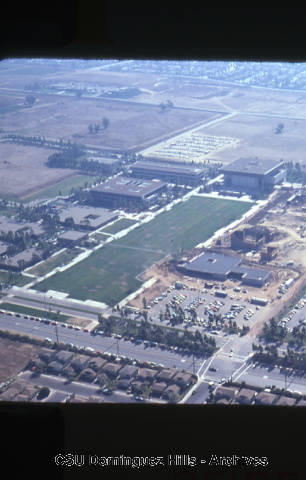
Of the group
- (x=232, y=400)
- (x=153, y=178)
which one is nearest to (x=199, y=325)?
(x=232, y=400)

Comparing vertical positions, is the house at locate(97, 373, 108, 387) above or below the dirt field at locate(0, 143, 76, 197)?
below

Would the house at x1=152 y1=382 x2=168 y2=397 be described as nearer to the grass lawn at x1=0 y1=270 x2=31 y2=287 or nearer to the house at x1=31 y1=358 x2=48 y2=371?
the house at x1=31 y1=358 x2=48 y2=371

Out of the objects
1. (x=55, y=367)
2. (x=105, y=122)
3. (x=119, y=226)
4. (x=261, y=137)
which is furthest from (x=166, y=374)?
(x=105, y=122)

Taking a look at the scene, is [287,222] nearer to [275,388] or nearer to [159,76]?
[275,388]

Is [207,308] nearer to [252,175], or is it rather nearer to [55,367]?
[55,367]

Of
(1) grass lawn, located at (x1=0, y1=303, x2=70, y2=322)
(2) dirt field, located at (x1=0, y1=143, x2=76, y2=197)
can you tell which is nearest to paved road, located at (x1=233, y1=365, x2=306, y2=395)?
(1) grass lawn, located at (x1=0, y1=303, x2=70, y2=322)
